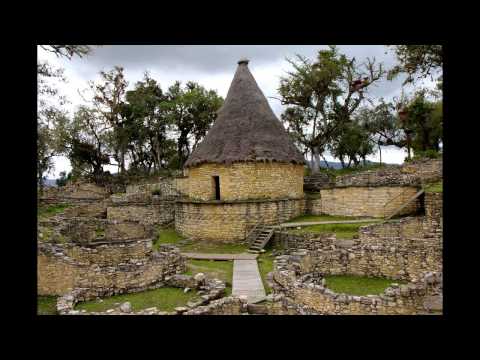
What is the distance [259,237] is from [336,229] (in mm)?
3415

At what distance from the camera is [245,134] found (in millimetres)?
17766

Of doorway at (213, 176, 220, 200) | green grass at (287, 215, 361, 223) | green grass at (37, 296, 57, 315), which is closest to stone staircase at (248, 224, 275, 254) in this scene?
green grass at (287, 215, 361, 223)

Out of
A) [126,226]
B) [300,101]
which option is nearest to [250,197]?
[126,226]

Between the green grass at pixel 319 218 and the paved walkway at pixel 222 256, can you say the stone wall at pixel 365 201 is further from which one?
the paved walkway at pixel 222 256

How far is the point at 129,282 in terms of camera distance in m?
8.08

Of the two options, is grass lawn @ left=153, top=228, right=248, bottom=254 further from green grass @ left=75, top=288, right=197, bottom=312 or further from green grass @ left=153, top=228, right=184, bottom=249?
green grass @ left=75, top=288, right=197, bottom=312

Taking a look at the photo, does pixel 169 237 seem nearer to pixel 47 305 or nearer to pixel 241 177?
pixel 241 177

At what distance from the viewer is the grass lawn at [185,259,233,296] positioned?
9.38 m

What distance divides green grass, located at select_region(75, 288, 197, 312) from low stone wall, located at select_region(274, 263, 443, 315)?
261 centimetres

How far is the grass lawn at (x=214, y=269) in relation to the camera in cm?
938

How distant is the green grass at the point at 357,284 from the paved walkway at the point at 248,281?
6.08 feet

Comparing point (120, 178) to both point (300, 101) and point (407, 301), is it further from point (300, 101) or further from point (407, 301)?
point (407, 301)

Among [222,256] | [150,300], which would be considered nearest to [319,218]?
[222,256]
